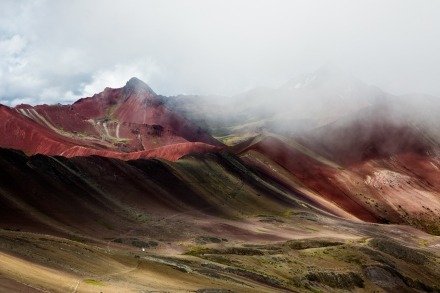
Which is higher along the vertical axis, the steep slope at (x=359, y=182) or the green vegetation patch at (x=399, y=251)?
the steep slope at (x=359, y=182)

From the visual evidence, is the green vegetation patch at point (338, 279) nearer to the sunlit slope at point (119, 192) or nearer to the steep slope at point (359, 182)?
the sunlit slope at point (119, 192)

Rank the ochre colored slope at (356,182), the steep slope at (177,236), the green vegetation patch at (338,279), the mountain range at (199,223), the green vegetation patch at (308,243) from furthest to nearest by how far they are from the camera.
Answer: the ochre colored slope at (356,182) < the green vegetation patch at (308,243) < the green vegetation patch at (338,279) < the mountain range at (199,223) < the steep slope at (177,236)

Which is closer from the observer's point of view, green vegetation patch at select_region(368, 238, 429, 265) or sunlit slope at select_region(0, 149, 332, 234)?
sunlit slope at select_region(0, 149, 332, 234)

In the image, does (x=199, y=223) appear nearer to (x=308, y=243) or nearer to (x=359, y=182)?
(x=308, y=243)

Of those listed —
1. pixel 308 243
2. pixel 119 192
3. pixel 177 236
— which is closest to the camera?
pixel 177 236

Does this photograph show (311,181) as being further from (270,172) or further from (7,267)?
(7,267)

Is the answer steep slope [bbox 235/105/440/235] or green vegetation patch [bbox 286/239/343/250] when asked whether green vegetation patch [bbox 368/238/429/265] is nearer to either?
green vegetation patch [bbox 286/239/343/250]

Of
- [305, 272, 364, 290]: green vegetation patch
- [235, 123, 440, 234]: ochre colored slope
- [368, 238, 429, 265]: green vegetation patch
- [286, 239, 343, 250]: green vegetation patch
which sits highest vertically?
[235, 123, 440, 234]: ochre colored slope

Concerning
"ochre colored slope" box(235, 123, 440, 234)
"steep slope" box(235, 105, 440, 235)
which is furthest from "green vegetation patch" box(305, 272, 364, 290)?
"steep slope" box(235, 105, 440, 235)

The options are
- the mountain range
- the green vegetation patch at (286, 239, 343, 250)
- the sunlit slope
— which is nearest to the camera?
the mountain range

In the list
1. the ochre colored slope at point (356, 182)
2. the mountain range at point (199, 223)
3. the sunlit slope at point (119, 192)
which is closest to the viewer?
the mountain range at point (199, 223)

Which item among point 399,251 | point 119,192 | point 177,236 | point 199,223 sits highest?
point 399,251

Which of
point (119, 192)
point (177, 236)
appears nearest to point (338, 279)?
point (177, 236)

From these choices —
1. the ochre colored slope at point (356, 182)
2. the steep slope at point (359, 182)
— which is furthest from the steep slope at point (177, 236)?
the steep slope at point (359, 182)
